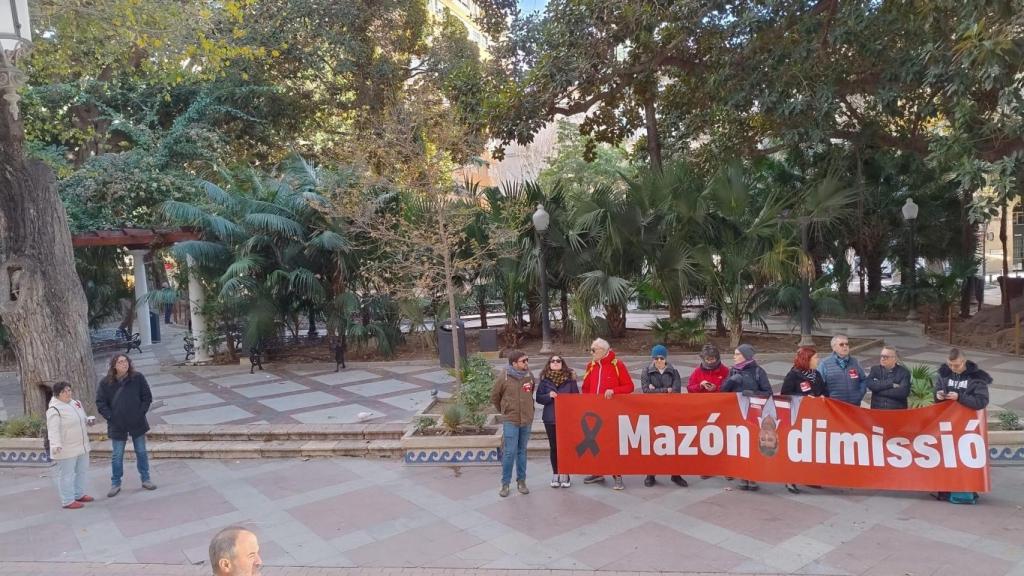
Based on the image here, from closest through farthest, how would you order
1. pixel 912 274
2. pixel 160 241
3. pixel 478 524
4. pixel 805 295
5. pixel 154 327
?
1. pixel 478 524
2. pixel 805 295
3. pixel 160 241
4. pixel 912 274
5. pixel 154 327

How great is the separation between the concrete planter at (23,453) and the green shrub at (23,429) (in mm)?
218

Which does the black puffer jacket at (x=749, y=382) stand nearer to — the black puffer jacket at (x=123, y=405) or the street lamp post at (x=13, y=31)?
the black puffer jacket at (x=123, y=405)

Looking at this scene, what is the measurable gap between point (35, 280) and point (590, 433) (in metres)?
7.88

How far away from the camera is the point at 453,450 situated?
8.13m

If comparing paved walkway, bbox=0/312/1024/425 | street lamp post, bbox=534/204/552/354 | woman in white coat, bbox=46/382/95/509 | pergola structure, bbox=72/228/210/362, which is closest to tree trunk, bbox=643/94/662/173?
street lamp post, bbox=534/204/552/354

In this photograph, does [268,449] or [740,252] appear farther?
[740,252]

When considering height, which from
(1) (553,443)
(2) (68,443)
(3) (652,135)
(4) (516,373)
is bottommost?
(1) (553,443)

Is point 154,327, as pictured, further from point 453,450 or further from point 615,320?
point 453,450

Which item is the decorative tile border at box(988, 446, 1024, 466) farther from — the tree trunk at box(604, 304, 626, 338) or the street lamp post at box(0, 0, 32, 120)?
the street lamp post at box(0, 0, 32, 120)

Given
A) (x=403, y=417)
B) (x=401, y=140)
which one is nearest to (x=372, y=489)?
(x=403, y=417)

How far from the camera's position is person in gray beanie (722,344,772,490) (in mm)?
6816

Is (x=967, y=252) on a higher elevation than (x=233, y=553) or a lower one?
higher

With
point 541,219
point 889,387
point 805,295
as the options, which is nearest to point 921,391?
point 889,387

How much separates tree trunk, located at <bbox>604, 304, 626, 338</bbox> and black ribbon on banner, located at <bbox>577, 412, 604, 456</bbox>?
27.0ft
